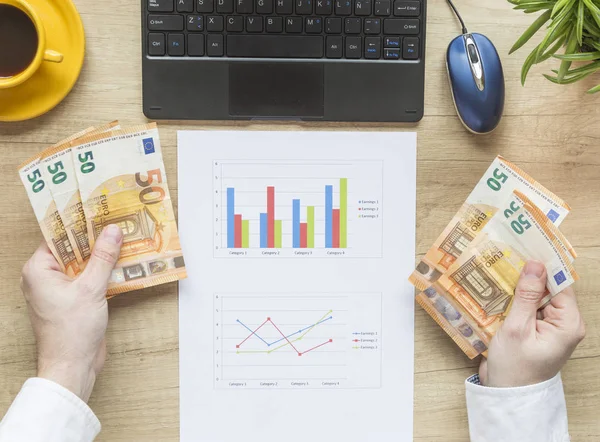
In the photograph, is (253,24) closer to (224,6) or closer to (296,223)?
(224,6)

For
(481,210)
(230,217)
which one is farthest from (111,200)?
(481,210)

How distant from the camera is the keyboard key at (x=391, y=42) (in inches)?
27.3

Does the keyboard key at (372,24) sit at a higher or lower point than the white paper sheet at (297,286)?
higher

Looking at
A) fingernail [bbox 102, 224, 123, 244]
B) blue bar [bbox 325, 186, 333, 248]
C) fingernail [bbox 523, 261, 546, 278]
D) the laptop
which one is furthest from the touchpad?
fingernail [bbox 523, 261, 546, 278]

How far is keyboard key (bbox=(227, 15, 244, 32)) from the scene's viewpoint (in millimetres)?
684

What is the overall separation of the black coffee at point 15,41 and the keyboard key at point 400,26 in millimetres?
436

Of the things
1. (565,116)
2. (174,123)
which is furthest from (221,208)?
(565,116)

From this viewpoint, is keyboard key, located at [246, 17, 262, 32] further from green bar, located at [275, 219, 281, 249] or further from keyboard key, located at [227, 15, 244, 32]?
green bar, located at [275, 219, 281, 249]

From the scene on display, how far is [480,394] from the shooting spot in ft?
2.28

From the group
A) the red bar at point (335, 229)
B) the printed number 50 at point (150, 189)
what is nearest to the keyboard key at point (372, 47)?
the red bar at point (335, 229)

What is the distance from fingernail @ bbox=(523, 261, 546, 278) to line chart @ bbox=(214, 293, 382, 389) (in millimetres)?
192

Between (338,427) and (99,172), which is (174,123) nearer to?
(99,172)

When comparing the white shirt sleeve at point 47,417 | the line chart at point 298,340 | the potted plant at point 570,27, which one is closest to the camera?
the potted plant at point 570,27

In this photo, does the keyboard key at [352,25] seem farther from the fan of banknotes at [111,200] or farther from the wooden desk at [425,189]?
the fan of banknotes at [111,200]
